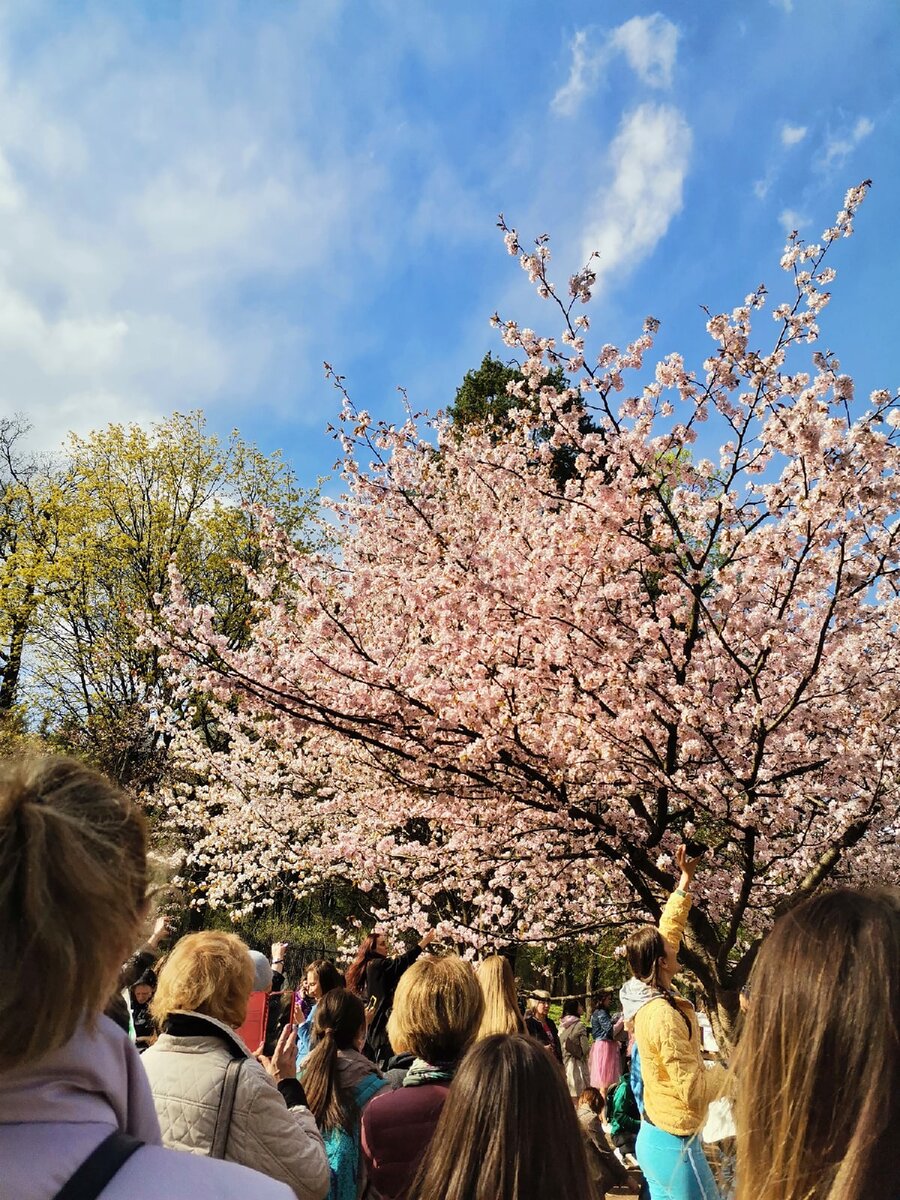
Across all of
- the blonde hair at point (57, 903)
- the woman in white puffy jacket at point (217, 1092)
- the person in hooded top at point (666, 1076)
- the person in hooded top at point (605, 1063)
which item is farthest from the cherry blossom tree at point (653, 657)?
the blonde hair at point (57, 903)

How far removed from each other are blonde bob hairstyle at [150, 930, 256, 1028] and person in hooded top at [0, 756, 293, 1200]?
4.43ft

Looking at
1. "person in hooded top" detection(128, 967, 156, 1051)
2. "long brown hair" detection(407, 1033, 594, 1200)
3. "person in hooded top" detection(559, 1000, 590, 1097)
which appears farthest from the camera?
"person in hooded top" detection(559, 1000, 590, 1097)

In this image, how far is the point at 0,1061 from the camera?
3.07 feet

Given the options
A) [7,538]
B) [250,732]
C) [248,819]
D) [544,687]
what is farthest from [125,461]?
[544,687]

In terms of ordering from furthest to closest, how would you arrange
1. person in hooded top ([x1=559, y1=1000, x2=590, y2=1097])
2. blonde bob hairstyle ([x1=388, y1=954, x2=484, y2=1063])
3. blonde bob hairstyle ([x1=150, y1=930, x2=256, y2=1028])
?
person in hooded top ([x1=559, y1=1000, x2=590, y2=1097]), blonde bob hairstyle ([x1=388, y1=954, x2=484, y2=1063]), blonde bob hairstyle ([x1=150, y1=930, x2=256, y2=1028])

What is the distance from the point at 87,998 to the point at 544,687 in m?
5.23

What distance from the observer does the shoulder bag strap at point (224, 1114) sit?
2135mm

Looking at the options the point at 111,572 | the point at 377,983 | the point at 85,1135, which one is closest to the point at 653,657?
the point at 377,983

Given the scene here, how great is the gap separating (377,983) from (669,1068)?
99.1 inches

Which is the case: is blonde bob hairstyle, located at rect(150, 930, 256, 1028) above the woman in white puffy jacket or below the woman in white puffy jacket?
above

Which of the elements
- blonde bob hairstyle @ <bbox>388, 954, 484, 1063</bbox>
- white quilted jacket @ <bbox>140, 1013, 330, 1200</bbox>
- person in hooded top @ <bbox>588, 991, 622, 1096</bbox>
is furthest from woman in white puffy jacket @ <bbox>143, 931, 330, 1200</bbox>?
person in hooded top @ <bbox>588, 991, 622, 1096</bbox>

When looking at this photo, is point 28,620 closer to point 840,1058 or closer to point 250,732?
point 250,732

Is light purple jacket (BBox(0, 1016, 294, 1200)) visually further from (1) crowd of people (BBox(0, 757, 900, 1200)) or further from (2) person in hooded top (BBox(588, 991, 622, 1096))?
(2) person in hooded top (BBox(588, 991, 622, 1096))

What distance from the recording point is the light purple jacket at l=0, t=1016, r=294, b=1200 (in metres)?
0.88
